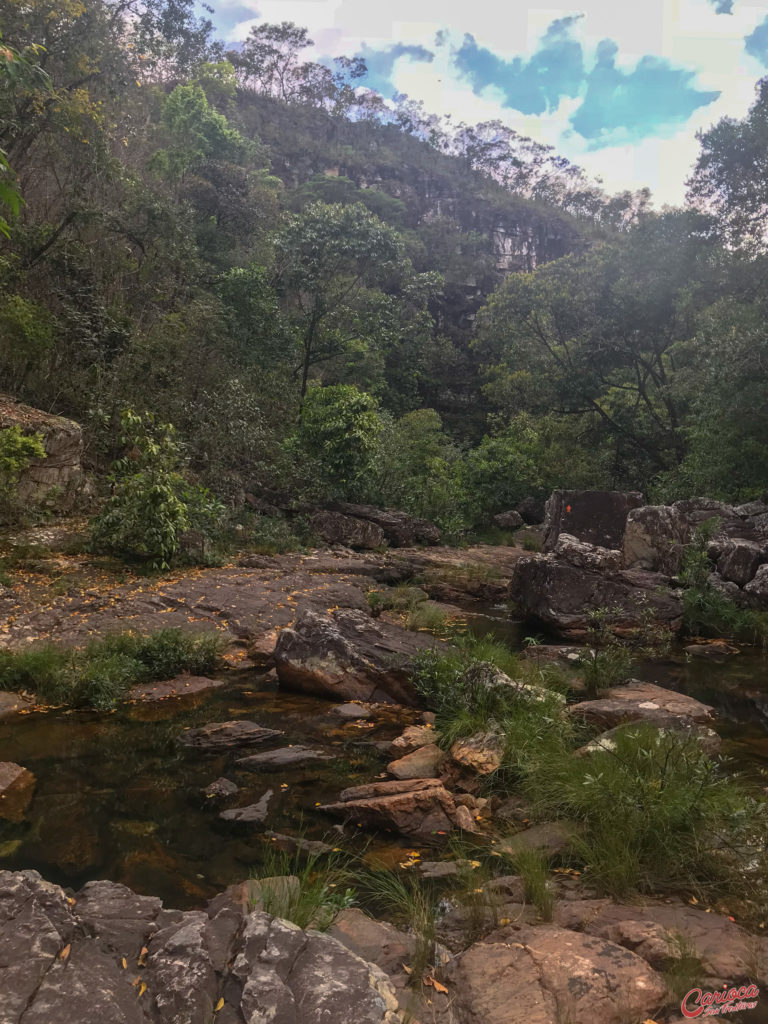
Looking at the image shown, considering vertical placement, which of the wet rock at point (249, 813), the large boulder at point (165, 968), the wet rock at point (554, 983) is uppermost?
the large boulder at point (165, 968)

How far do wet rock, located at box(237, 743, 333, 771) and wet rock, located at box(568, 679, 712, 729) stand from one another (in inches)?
105

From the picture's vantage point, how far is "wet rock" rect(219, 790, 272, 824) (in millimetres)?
4773

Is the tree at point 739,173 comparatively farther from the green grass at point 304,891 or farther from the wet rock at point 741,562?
the green grass at point 304,891

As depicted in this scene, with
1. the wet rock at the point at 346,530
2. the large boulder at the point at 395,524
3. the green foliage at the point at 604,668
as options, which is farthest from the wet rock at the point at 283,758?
the large boulder at the point at 395,524

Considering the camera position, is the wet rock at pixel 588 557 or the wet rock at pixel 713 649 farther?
the wet rock at pixel 588 557

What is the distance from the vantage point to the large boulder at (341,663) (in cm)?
774

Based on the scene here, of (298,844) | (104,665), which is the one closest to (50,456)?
(104,665)

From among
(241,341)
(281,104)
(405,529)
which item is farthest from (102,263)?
(281,104)

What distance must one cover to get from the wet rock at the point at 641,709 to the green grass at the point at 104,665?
4.66m

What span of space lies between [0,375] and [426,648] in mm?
12581

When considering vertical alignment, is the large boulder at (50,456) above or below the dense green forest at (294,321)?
below

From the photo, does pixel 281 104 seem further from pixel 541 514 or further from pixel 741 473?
pixel 741 473

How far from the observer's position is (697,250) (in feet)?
70.3

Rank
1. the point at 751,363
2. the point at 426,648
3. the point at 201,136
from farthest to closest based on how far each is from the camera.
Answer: the point at 201,136 < the point at 751,363 < the point at 426,648
